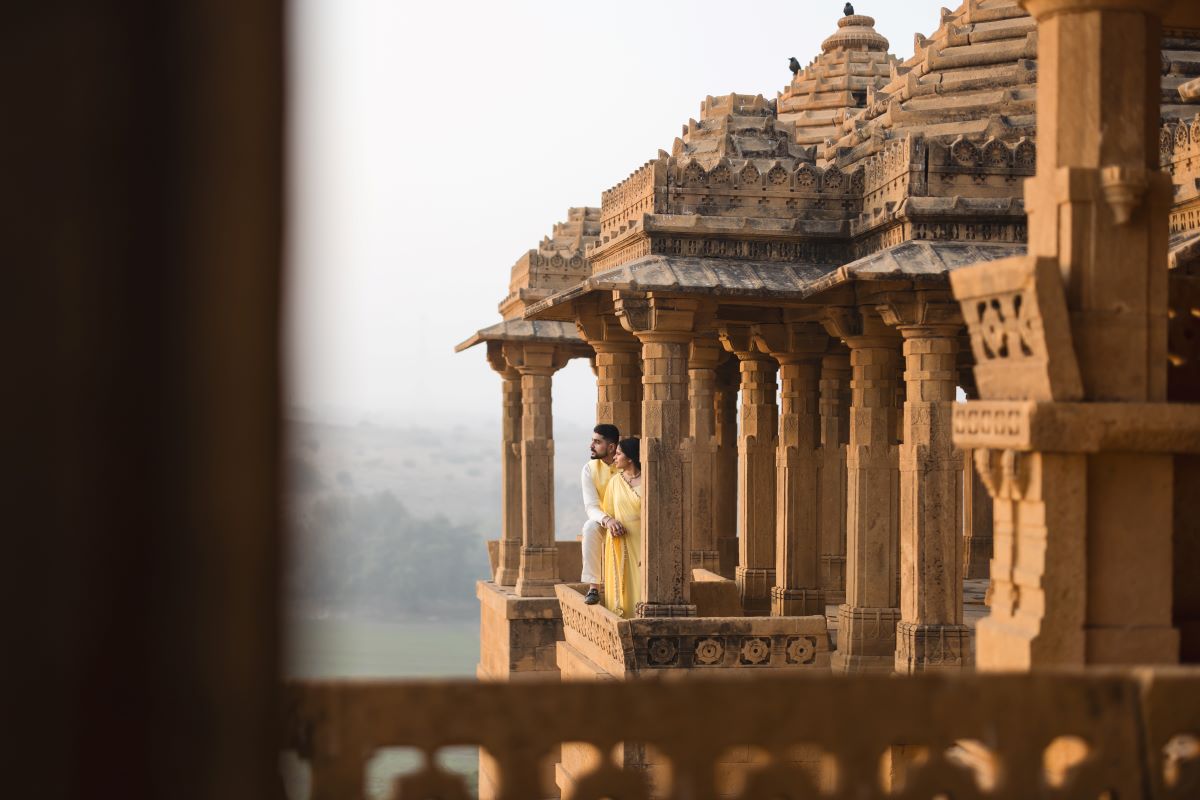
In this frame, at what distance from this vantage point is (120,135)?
232cm

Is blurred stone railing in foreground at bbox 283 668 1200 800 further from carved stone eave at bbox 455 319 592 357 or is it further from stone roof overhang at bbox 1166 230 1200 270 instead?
carved stone eave at bbox 455 319 592 357

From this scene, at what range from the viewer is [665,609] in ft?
38.9

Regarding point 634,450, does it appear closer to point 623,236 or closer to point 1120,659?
point 623,236

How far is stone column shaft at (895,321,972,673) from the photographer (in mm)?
11156

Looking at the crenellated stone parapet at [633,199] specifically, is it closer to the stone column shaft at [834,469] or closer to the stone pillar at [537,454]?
the stone column shaft at [834,469]

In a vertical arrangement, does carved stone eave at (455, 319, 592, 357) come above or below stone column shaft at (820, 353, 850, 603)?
above

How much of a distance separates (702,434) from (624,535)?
404 cm

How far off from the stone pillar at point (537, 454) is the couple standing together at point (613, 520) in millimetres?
6446

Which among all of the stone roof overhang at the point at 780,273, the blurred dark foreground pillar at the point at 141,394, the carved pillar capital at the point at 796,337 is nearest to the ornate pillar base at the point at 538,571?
the carved pillar capital at the point at 796,337

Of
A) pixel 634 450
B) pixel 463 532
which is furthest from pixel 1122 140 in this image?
pixel 463 532

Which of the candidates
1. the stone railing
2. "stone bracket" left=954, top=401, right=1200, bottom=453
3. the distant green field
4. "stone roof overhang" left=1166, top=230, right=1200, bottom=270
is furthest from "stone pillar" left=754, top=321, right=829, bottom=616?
"stone bracket" left=954, top=401, right=1200, bottom=453

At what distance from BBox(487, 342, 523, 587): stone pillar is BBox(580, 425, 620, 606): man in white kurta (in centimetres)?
804

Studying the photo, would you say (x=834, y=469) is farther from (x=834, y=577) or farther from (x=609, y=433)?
(x=609, y=433)

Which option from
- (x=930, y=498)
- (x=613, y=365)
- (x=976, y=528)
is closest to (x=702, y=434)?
(x=613, y=365)
